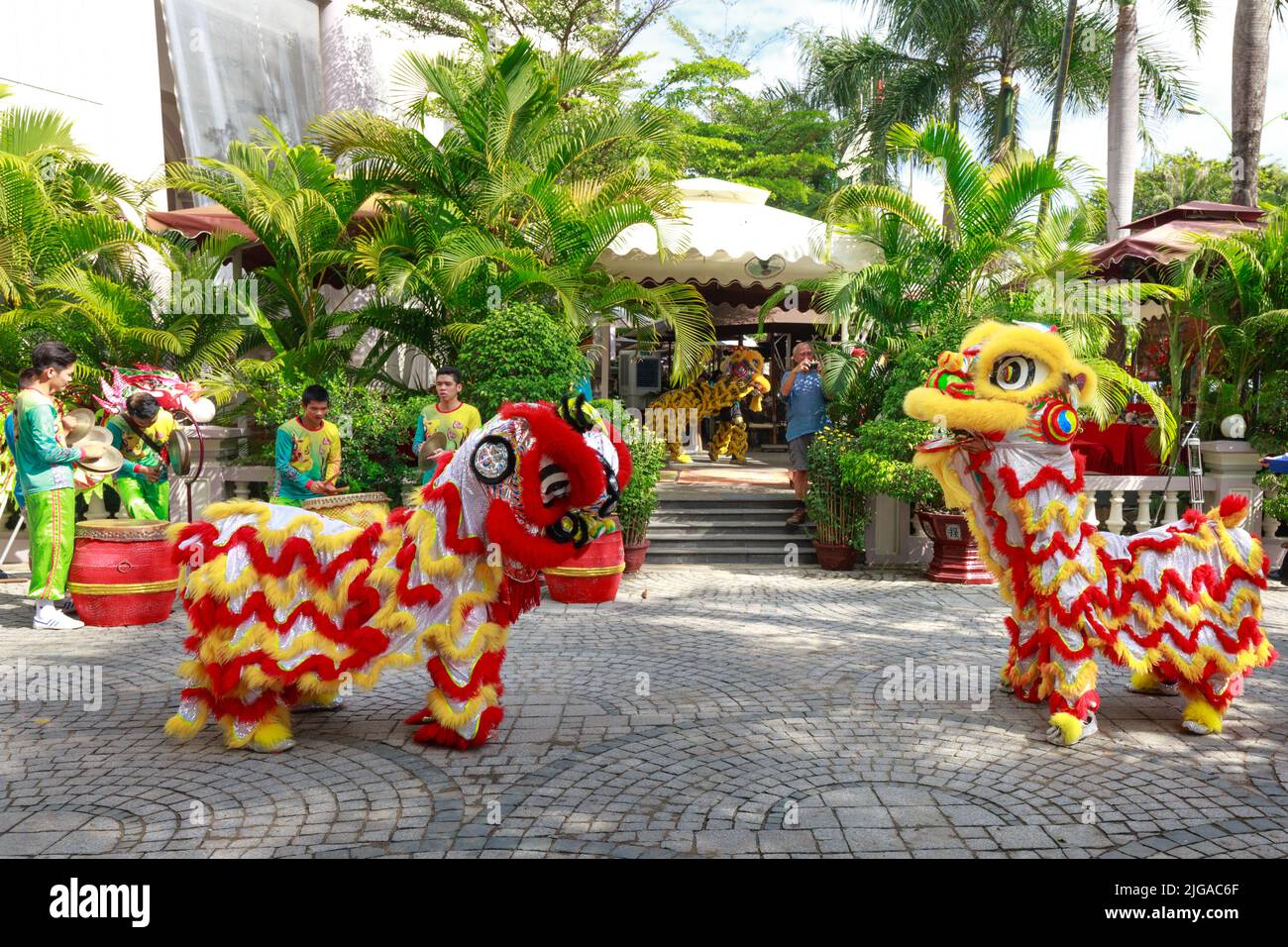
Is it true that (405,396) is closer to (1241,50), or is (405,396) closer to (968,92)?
(1241,50)

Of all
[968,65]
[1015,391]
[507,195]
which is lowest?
[1015,391]

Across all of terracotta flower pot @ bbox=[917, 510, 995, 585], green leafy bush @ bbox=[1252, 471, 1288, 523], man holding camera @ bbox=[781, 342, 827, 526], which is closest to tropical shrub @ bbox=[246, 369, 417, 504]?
man holding camera @ bbox=[781, 342, 827, 526]

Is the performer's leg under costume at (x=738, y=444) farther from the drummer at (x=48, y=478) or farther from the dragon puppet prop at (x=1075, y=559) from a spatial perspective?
the dragon puppet prop at (x=1075, y=559)

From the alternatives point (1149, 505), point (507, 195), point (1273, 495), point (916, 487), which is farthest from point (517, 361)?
point (1273, 495)

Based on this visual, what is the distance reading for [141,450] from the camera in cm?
753

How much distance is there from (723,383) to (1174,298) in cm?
612

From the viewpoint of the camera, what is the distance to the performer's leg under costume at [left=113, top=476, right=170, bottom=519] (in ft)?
24.7

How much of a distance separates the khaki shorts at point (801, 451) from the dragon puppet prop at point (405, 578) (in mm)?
5683

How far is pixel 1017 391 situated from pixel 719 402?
32.1ft

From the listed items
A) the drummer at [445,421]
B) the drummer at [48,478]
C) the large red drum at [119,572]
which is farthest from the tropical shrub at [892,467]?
the drummer at [48,478]

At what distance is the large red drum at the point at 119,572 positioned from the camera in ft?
22.4

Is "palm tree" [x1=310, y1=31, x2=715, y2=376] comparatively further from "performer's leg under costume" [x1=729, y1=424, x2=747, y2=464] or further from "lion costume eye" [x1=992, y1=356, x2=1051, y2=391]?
"lion costume eye" [x1=992, y1=356, x2=1051, y2=391]

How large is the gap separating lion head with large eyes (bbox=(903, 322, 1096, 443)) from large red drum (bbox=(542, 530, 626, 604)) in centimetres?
345

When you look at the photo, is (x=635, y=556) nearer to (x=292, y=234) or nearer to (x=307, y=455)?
(x=307, y=455)
